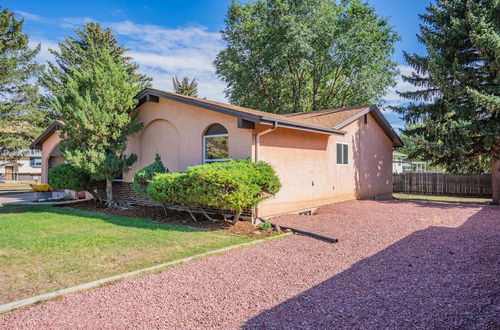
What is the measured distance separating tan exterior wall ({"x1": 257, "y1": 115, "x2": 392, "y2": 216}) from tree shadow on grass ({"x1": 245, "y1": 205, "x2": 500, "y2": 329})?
4.20 meters

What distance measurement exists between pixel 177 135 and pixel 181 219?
3.14m

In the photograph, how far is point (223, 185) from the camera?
25.1ft

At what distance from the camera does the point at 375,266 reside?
540cm

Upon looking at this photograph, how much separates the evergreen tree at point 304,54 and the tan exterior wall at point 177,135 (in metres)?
15.6

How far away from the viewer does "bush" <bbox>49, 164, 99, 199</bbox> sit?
12.6m

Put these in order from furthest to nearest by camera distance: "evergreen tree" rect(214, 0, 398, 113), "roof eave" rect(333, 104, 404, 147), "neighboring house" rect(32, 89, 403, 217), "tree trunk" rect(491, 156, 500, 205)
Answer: "evergreen tree" rect(214, 0, 398, 113) → "tree trunk" rect(491, 156, 500, 205) → "roof eave" rect(333, 104, 404, 147) → "neighboring house" rect(32, 89, 403, 217)

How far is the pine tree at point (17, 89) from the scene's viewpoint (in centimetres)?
2389

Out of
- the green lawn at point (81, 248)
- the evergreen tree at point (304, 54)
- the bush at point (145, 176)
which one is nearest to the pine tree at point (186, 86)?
the evergreen tree at point (304, 54)

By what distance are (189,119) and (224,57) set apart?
18.9 meters

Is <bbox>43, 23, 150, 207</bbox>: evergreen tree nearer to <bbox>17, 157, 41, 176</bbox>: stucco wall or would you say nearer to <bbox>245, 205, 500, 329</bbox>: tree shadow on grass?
<bbox>245, 205, 500, 329</bbox>: tree shadow on grass

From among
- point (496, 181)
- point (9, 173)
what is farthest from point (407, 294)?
point (9, 173)

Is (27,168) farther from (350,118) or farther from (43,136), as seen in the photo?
(350,118)

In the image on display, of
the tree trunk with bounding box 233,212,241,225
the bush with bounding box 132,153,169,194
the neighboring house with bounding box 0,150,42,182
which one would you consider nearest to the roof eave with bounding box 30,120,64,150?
the bush with bounding box 132,153,169,194

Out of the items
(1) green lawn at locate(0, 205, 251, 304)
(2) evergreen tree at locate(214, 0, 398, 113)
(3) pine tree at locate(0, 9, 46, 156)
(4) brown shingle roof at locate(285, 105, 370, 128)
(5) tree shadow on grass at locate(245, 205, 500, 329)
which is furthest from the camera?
(2) evergreen tree at locate(214, 0, 398, 113)
